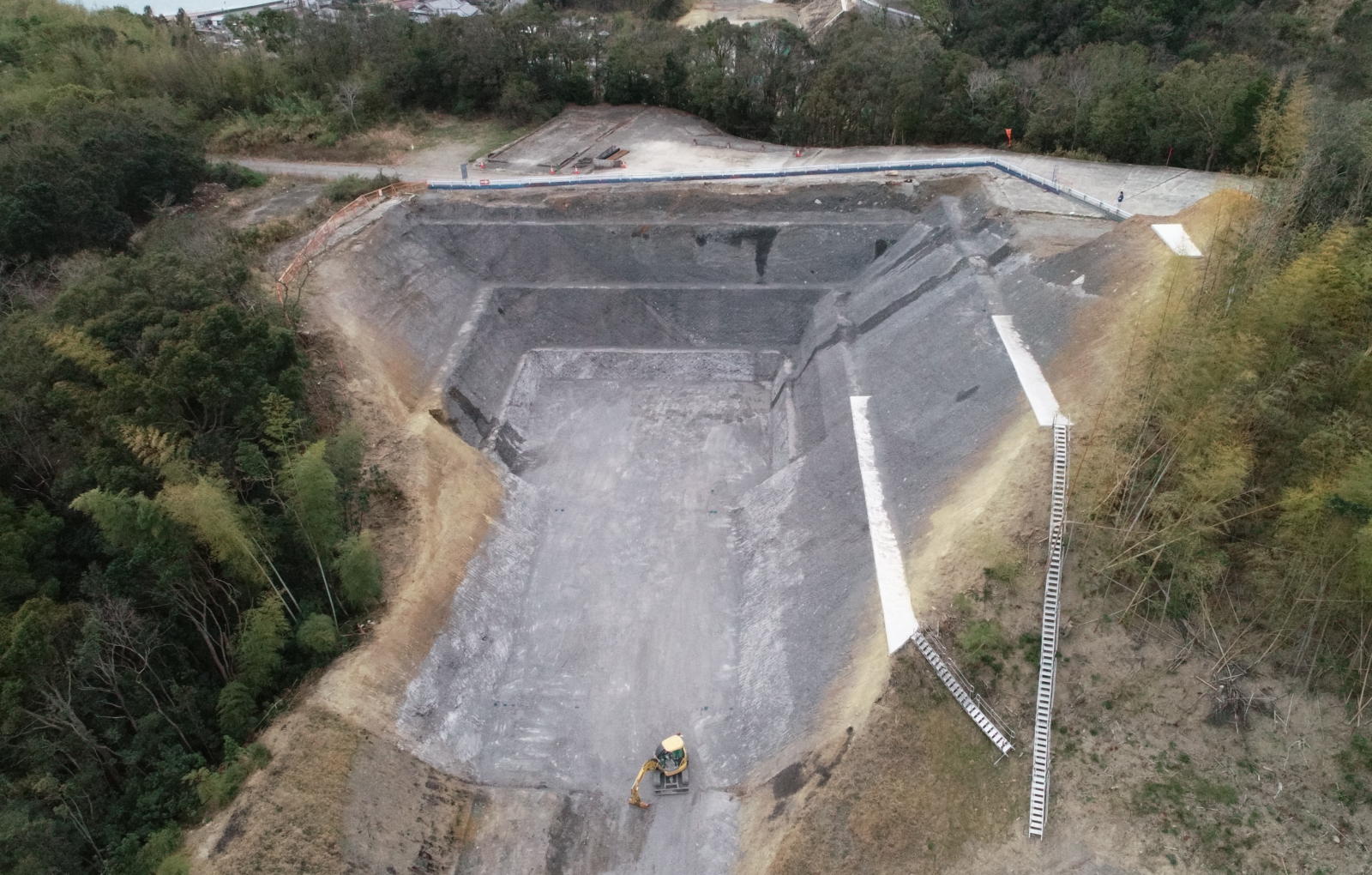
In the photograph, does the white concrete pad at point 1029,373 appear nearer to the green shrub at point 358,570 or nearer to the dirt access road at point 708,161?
the dirt access road at point 708,161

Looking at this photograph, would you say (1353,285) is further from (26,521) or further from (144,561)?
(26,521)

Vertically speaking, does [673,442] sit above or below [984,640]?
below

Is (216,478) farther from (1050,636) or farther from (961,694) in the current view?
(1050,636)

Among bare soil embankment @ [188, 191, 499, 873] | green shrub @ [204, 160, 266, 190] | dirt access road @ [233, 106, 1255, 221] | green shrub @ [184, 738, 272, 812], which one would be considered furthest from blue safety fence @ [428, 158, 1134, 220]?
green shrub @ [184, 738, 272, 812]

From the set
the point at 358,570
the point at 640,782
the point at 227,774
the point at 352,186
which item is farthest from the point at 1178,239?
the point at 352,186

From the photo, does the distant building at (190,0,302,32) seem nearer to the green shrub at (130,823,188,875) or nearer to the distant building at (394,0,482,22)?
the distant building at (394,0,482,22)

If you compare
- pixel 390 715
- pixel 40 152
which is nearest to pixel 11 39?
pixel 40 152
